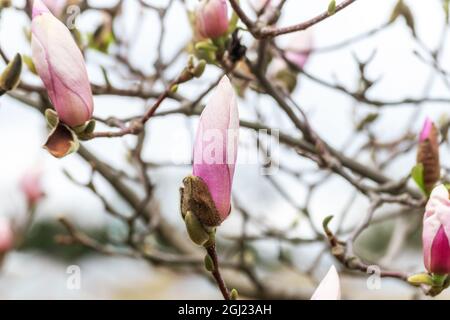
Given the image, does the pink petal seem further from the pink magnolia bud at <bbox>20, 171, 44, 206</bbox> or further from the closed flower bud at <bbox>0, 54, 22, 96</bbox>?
the pink magnolia bud at <bbox>20, 171, 44, 206</bbox>

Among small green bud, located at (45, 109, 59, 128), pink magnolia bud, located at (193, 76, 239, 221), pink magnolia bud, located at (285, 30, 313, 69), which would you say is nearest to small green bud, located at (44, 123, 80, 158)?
small green bud, located at (45, 109, 59, 128)

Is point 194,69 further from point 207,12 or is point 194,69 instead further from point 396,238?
point 396,238

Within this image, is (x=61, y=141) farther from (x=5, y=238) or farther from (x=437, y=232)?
(x=5, y=238)

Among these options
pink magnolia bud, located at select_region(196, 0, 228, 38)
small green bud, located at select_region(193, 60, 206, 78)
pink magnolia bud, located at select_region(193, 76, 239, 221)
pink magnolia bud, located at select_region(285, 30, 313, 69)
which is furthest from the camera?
pink magnolia bud, located at select_region(285, 30, 313, 69)

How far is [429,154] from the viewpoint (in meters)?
1.01

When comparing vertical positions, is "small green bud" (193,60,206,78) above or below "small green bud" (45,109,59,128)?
above

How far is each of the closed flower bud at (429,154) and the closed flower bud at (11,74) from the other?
54 centimetres

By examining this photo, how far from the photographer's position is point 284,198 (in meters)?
1.59

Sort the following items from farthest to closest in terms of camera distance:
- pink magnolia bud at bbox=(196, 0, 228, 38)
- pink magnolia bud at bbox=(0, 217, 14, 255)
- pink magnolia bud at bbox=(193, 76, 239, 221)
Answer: pink magnolia bud at bbox=(0, 217, 14, 255) < pink magnolia bud at bbox=(196, 0, 228, 38) < pink magnolia bud at bbox=(193, 76, 239, 221)

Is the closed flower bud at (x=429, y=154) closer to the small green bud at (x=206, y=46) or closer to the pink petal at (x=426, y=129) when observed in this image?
the pink petal at (x=426, y=129)

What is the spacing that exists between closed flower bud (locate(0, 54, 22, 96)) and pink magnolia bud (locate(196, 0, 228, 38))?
1.05 feet

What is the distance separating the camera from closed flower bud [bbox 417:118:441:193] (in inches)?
39.6

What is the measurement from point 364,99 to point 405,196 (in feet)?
0.78
